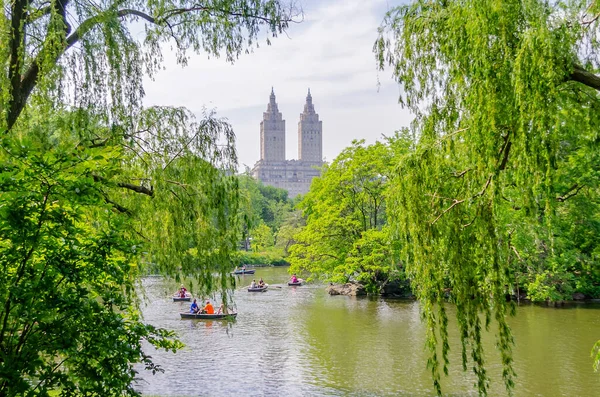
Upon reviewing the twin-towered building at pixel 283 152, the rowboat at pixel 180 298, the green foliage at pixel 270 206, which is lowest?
the rowboat at pixel 180 298

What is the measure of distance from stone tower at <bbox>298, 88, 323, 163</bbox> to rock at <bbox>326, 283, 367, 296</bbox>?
13073cm

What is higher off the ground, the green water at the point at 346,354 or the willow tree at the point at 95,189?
the willow tree at the point at 95,189

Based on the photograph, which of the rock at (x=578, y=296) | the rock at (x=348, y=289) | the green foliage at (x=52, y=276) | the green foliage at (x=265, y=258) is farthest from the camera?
the green foliage at (x=265, y=258)

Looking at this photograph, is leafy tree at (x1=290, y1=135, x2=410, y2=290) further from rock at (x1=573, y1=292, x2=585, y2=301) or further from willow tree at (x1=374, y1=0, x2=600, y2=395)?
willow tree at (x1=374, y1=0, x2=600, y2=395)

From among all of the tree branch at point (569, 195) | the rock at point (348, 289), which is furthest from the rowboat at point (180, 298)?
the tree branch at point (569, 195)

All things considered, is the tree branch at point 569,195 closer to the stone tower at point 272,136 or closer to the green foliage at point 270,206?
the green foliage at point 270,206

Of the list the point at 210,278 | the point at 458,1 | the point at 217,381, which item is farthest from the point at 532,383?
the point at 458,1

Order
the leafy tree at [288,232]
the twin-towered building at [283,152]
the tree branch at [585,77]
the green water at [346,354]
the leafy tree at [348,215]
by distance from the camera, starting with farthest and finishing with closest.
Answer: the twin-towered building at [283,152]
the leafy tree at [288,232]
the leafy tree at [348,215]
the green water at [346,354]
the tree branch at [585,77]

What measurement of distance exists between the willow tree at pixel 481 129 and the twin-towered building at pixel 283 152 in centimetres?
13378

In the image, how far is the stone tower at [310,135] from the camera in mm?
158500

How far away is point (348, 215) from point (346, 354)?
11.3 m

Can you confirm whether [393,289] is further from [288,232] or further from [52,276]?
[52,276]

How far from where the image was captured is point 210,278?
778cm

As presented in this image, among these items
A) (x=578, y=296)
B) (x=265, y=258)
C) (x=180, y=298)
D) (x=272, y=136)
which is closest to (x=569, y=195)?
(x=578, y=296)
